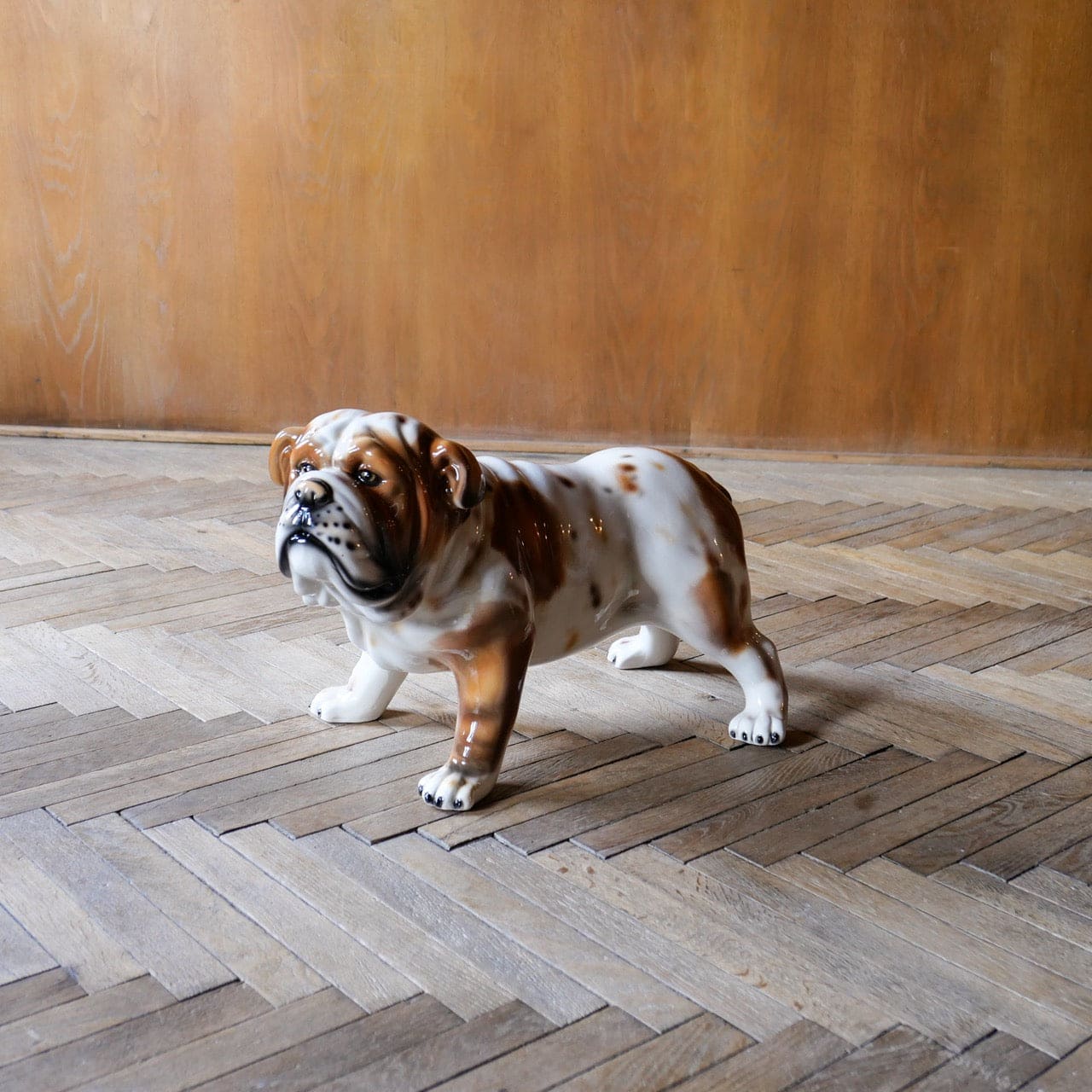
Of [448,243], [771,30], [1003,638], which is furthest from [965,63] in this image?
→ [1003,638]

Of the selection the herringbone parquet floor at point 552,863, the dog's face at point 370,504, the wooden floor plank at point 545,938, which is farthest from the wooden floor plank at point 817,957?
the dog's face at point 370,504

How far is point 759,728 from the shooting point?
1844 mm

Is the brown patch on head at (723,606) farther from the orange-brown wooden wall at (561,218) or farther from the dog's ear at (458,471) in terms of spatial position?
the orange-brown wooden wall at (561,218)

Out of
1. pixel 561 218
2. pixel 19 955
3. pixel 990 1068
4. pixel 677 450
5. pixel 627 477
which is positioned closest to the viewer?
pixel 990 1068

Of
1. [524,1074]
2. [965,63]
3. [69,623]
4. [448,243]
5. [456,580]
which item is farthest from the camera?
[448,243]

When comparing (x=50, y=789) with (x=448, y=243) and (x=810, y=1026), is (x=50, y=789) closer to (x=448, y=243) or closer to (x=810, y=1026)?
(x=810, y=1026)

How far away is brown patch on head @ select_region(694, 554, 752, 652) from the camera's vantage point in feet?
5.93

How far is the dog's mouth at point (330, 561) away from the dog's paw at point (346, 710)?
1.25 ft

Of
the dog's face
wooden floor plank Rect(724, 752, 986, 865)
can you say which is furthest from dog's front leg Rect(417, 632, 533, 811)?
wooden floor plank Rect(724, 752, 986, 865)

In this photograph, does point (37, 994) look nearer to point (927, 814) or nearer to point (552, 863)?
point (552, 863)

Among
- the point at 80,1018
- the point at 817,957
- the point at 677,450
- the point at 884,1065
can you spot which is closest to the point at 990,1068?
the point at 884,1065

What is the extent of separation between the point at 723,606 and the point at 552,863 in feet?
1.56

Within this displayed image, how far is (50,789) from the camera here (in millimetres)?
1674

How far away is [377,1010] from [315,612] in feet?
4.08
